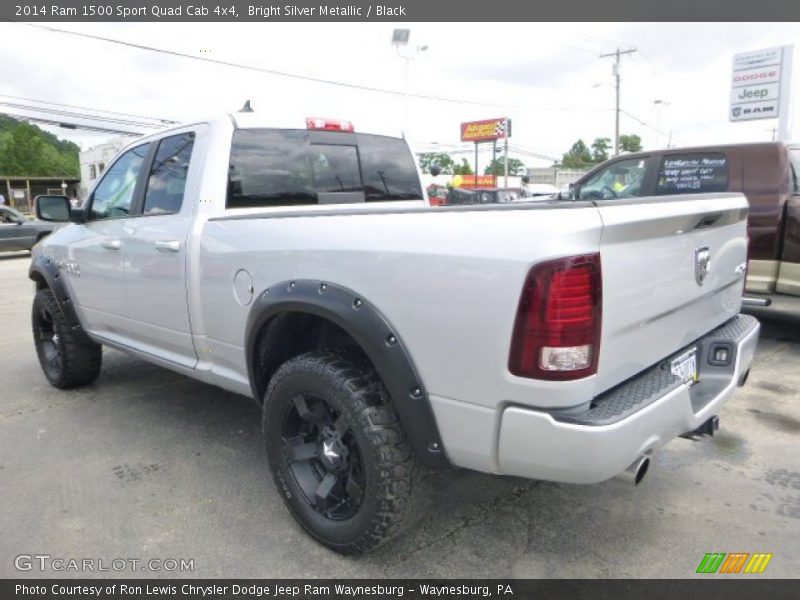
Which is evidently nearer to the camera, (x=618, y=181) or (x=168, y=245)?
(x=168, y=245)

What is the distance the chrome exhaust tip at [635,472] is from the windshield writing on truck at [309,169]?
91.1 inches

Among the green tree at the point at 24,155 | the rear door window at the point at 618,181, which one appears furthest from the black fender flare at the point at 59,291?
the green tree at the point at 24,155

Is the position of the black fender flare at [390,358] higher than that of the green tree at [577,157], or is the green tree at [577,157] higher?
the green tree at [577,157]

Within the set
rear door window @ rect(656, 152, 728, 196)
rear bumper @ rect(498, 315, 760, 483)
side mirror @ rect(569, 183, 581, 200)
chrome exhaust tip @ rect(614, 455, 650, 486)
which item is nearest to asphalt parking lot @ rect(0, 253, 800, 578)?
chrome exhaust tip @ rect(614, 455, 650, 486)

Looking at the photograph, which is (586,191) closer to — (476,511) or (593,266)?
(476,511)

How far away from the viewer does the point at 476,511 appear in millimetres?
2920

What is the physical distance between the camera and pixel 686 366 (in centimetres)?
250

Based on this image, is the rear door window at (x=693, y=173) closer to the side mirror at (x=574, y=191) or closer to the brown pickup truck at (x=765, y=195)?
the brown pickup truck at (x=765, y=195)

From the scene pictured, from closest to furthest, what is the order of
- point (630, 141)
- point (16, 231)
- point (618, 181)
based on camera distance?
point (618, 181) < point (16, 231) < point (630, 141)

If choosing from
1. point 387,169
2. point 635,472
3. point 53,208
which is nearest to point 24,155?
point 53,208

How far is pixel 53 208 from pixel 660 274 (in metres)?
4.28

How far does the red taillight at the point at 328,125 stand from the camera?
12.1 ft

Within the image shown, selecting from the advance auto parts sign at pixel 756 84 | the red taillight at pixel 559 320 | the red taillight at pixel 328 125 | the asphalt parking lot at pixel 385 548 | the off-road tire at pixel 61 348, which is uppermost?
Answer: the advance auto parts sign at pixel 756 84

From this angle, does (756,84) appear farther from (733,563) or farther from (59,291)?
(59,291)
